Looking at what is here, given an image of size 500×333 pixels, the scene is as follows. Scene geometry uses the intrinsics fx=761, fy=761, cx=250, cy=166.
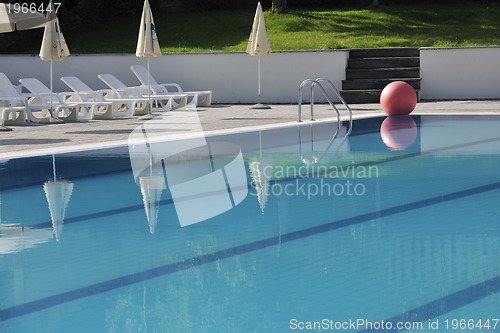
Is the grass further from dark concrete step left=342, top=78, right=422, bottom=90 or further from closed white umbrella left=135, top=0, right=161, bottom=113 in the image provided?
closed white umbrella left=135, top=0, right=161, bottom=113

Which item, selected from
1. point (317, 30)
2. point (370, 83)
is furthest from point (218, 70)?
point (317, 30)

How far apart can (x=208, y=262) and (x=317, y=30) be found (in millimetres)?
20699

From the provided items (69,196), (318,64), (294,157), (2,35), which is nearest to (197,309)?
(69,196)

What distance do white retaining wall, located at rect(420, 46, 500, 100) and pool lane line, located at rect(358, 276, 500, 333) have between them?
16.9 m

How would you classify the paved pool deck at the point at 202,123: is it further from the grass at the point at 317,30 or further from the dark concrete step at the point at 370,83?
the grass at the point at 317,30

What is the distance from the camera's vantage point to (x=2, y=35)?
A: 2473cm

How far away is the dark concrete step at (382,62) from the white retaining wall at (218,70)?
404 mm

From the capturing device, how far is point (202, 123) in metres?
15.2

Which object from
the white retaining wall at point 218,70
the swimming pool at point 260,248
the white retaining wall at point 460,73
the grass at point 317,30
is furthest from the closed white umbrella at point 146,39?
the white retaining wall at point 460,73

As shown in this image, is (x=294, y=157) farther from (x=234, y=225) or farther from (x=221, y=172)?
(x=234, y=225)

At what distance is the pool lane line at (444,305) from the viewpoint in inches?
153

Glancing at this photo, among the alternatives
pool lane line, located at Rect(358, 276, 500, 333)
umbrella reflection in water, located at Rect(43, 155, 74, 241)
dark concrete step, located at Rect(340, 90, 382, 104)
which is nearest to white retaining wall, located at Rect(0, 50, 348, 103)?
dark concrete step, located at Rect(340, 90, 382, 104)

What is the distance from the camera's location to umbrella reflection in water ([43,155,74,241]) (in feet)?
21.5

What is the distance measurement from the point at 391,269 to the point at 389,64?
17.2 meters
